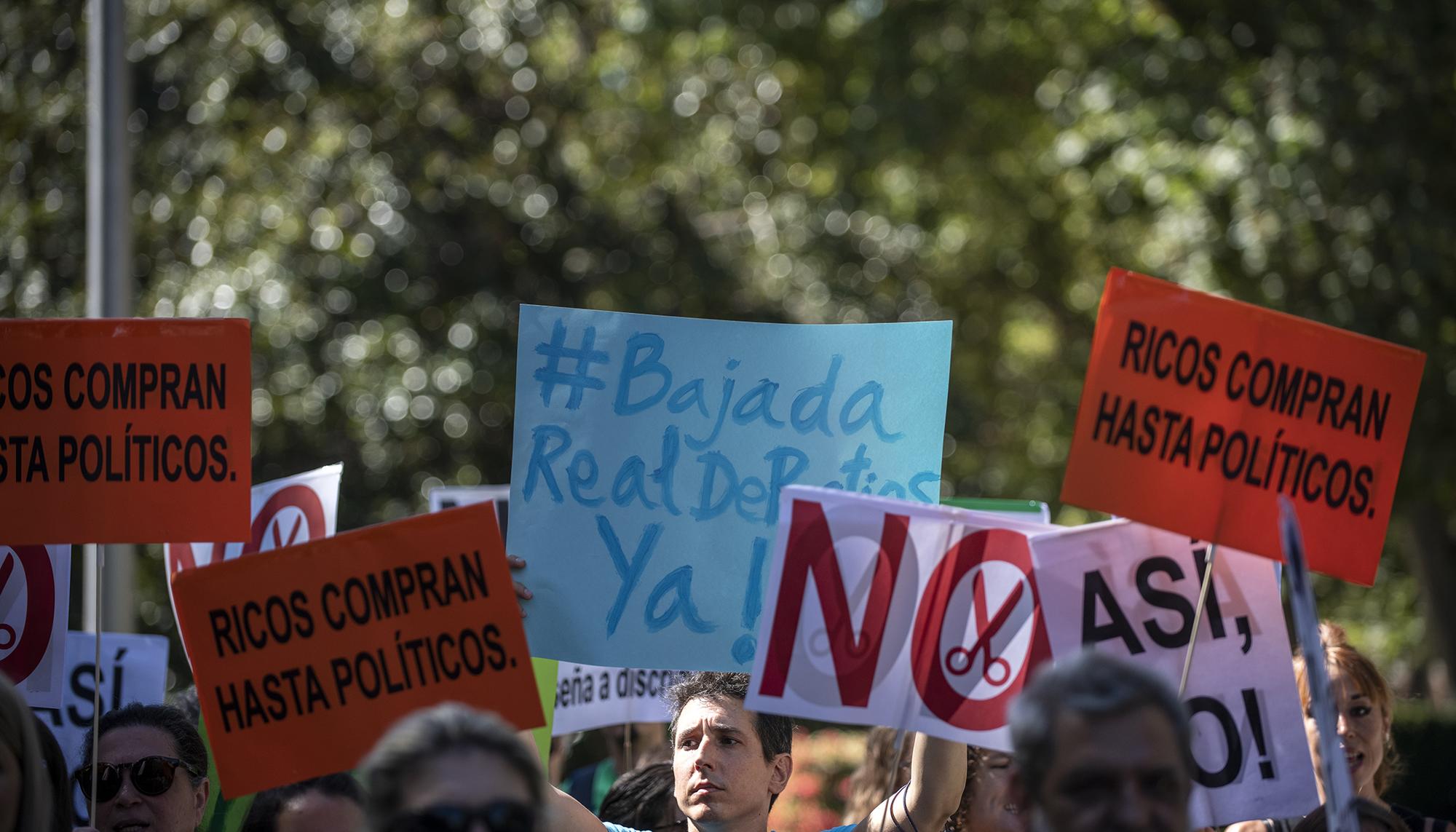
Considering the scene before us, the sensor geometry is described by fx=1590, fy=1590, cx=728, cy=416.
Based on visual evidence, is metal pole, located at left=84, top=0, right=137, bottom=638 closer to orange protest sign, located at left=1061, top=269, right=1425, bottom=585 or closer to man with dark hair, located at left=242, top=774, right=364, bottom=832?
man with dark hair, located at left=242, top=774, right=364, bottom=832

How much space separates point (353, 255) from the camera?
12.5m

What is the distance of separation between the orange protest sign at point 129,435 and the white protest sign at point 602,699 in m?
1.93

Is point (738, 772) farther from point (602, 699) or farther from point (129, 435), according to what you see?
point (602, 699)

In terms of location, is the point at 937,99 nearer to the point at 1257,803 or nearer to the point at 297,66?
the point at 297,66

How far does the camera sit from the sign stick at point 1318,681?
8.50ft

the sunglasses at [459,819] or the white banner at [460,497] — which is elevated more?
the sunglasses at [459,819]

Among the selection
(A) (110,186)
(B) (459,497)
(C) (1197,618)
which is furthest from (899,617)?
(A) (110,186)

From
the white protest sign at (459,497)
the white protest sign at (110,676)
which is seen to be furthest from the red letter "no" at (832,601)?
the white protest sign at (459,497)

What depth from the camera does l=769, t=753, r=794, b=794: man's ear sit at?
3822 millimetres

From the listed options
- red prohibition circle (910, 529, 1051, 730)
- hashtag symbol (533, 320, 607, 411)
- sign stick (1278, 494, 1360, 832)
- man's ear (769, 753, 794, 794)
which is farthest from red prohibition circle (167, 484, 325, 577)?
sign stick (1278, 494, 1360, 832)

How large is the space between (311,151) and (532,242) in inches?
73.5

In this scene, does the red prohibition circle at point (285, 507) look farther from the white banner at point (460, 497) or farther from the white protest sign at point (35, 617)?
the white protest sign at point (35, 617)

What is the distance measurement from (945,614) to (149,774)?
1868mm

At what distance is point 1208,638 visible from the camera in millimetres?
3295
